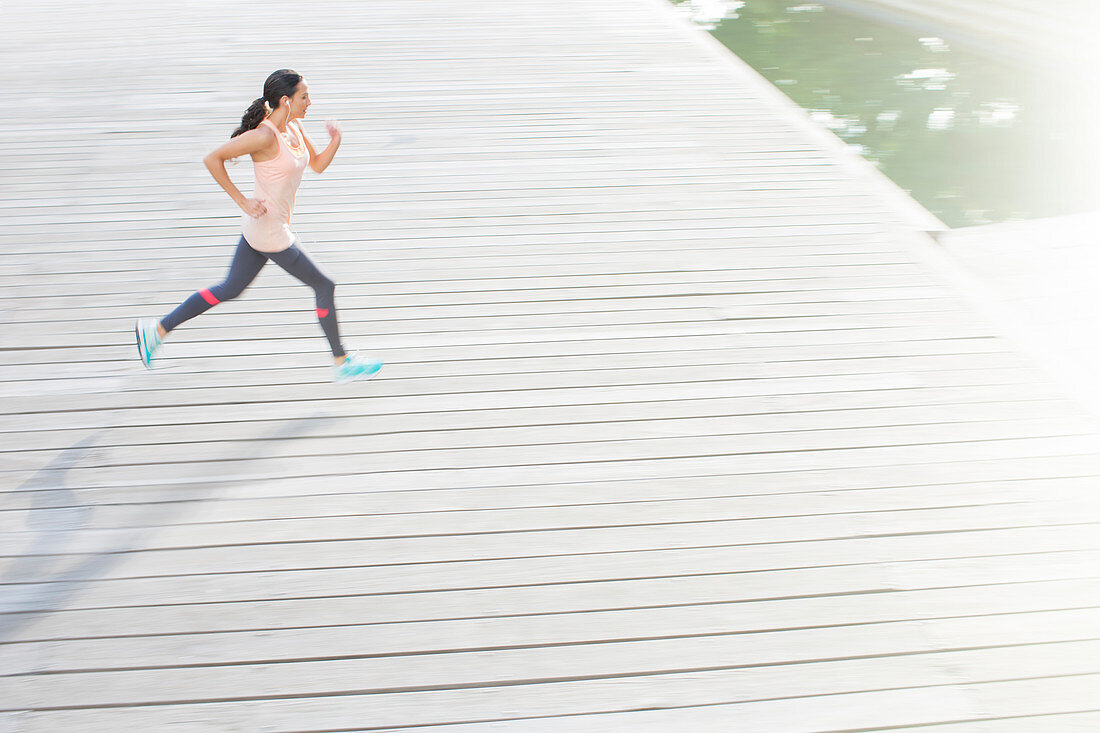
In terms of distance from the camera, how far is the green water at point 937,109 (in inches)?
310

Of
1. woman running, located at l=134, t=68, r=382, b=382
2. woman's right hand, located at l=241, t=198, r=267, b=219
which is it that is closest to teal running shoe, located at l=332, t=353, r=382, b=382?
woman running, located at l=134, t=68, r=382, b=382

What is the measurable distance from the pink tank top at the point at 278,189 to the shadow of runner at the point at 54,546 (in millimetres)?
832

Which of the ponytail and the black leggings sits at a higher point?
the ponytail

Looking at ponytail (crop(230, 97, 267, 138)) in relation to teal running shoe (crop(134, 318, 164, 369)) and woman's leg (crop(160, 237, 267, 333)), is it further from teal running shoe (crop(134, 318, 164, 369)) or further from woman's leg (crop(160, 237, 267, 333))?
teal running shoe (crop(134, 318, 164, 369))

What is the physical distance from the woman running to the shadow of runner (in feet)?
1.93

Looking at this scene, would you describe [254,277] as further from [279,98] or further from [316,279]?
A: [279,98]

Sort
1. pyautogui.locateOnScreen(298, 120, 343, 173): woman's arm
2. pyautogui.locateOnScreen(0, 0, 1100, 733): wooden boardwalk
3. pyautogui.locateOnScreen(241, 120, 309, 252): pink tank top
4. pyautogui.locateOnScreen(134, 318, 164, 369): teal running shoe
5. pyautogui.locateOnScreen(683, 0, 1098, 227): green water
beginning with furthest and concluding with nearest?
1. pyautogui.locateOnScreen(683, 0, 1098, 227): green water
2. pyautogui.locateOnScreen(134, 318, 164, 369): teal running shoe
3. pyautogui.locateOnScreen(298, 120, 343, 173): woman's arm
4. pyautogui.locateOnScreen(241, 120, 309, 252): pink tank top
5. pyautogui.locateOnScreen(0, 0, 1100, 733): wooden boardwalk

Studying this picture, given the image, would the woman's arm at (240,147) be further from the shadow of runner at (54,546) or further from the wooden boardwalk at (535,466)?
the shadow of runner at (54,546)

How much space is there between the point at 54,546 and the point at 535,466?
5.38ft

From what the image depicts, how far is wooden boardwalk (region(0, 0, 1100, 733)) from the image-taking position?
252cm

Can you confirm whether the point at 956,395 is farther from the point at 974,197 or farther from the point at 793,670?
the point at 974,197

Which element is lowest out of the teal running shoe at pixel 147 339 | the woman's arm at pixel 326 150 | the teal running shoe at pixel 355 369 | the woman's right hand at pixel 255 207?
the teal running shoe at pixel 355 369

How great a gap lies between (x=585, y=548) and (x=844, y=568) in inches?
33.1

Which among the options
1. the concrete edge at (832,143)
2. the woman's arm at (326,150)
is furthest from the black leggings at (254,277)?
the concrete edge at (832,143)
